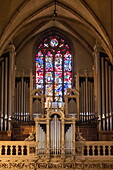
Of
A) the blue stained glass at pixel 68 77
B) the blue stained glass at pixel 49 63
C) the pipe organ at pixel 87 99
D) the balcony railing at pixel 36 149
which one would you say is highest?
the blue stained glass at pixel 49 63

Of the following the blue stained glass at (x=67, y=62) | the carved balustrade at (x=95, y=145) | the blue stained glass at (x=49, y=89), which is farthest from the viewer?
the blue stained glass at (x=67, y=62)

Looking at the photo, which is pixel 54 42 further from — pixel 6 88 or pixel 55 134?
pixel 55 134

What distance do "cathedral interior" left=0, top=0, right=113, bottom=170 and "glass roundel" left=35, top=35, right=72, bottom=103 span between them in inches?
2.0

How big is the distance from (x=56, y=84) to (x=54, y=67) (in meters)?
0.94

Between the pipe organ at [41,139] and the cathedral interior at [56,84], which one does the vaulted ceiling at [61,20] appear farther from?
the pipe organ at [41,139]

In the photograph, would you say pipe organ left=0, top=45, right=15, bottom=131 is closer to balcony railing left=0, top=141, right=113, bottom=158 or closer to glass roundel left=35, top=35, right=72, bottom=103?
balcony railing left=0, top=141, right=113, bottom=158

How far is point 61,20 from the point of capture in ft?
87.6

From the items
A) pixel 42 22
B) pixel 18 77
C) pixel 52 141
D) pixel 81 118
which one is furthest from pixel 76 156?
pixel 42 22

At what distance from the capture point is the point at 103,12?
75.4ft

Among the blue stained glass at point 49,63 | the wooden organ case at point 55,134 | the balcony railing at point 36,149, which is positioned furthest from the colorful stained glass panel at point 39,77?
the balcony railing at point 36,149

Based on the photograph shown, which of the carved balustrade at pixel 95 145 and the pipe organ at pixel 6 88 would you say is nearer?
the carved balustrade at pixel 95 145

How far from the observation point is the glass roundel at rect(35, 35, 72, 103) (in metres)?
27.2

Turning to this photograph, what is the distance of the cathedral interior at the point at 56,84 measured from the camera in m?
22.6

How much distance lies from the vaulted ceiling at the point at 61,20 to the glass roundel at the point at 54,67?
2.70ft
